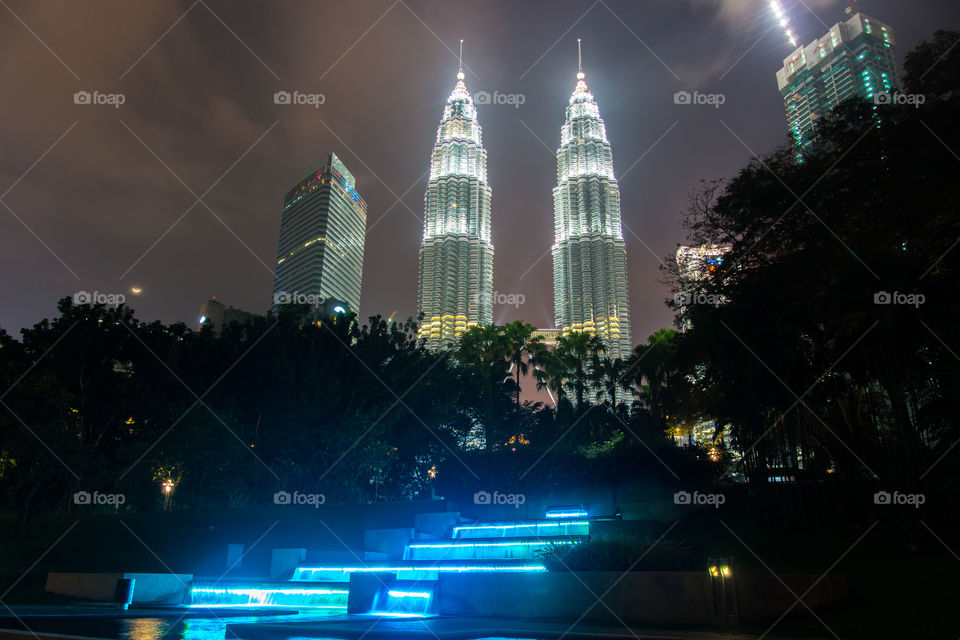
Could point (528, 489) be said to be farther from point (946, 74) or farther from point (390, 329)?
point (946, 74)

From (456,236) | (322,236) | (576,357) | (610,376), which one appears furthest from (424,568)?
(322,236)

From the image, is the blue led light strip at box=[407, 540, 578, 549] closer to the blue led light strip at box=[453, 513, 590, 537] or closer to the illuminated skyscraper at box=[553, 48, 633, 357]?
the blue led light strip at box=[453, 513, 590, 537]

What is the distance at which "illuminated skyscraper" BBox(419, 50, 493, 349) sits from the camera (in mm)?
97062

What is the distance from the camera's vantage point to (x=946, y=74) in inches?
695

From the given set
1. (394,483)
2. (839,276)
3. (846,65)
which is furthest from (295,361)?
(846,65)

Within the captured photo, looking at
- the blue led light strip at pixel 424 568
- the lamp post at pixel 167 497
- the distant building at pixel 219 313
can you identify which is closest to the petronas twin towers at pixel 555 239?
the distant building at pixel 219 313

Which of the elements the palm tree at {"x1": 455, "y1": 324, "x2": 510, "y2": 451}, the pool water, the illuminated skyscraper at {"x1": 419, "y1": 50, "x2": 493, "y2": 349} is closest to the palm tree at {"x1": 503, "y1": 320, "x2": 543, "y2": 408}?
the palm tree at {"x1": 455, "y1": 324, "x2": 510, "y2": 451}

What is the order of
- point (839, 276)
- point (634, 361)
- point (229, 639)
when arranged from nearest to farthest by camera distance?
point (229, 639) → point (839, 276) → point (634, 361)

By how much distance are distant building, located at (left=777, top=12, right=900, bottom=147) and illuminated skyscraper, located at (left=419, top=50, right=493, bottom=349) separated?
66.1 metres

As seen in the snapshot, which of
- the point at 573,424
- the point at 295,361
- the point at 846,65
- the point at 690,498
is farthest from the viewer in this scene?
the point at 846,65

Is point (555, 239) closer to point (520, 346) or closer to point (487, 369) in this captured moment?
point (520, 346)

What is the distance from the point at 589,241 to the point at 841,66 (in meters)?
71.6

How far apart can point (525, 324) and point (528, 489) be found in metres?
27.9

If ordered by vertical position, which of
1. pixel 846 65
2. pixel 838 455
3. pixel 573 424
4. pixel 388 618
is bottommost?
pixel 388 618
